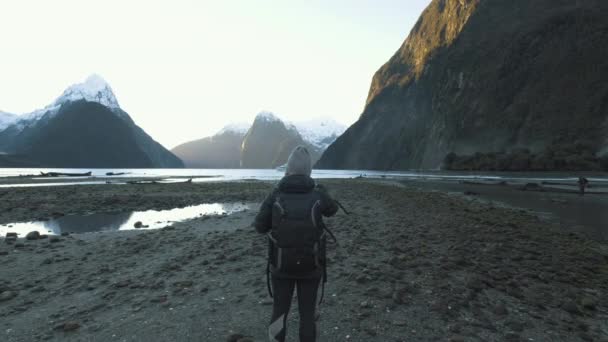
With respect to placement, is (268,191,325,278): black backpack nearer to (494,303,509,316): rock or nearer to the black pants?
the black pants

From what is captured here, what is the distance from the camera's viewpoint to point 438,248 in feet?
37.9

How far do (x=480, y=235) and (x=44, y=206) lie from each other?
2972 centimetres

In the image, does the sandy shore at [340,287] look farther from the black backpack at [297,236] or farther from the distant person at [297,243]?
the black backpack at [297,236]

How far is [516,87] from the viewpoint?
102 metres

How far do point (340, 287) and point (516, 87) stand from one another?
118 metres

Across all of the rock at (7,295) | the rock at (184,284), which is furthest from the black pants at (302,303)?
the rock at (7,295)

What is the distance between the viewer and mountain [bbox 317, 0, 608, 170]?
268 ft

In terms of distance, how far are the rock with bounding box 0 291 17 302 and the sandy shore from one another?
1.0 inches

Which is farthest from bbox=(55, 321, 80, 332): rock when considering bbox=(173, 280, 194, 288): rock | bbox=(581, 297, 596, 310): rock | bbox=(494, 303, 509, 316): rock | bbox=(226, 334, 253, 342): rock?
bbox=(581, 297, 596, 310): rock

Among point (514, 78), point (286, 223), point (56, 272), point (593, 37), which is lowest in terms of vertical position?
point (56, 272)

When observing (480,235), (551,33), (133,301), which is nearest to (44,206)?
(133,301)

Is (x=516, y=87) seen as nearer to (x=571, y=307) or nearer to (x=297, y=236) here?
(x=571, y=307)

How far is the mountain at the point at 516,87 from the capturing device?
268 ft

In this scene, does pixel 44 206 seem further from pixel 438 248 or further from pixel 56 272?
pixel 438 248
